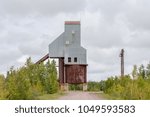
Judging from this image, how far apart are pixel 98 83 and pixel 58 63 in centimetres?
1851

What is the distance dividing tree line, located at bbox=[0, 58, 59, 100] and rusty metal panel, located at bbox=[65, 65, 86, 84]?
5.56 meters

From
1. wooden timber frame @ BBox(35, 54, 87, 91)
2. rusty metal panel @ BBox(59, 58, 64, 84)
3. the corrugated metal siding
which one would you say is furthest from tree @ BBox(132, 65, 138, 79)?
rusty metal panel @ BBox(59, 58, 64, 84)

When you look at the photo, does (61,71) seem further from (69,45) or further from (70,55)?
(69,45)

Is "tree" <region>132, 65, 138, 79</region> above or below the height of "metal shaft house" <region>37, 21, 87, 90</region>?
below

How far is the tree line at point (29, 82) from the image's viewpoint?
23.5 meters

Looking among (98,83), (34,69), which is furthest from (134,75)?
(98,83)

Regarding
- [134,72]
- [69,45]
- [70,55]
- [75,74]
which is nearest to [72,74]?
[75,74]

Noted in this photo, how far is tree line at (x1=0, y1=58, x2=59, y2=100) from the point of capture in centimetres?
2355

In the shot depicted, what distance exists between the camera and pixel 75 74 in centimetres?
6209

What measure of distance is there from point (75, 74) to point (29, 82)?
1337 inches

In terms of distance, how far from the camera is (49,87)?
47344 millimetres

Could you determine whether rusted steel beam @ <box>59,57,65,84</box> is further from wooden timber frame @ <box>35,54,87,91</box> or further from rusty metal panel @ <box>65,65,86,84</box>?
rusty metal panel @ <box>65,65,86,84</box>

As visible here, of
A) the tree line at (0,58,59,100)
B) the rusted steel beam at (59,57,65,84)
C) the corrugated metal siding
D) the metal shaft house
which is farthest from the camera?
the rusted steel beam at (59,57,65,84)

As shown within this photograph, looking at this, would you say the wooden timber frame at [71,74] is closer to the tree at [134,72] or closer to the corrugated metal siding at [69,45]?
the corrugated metal siding at [69,45]
